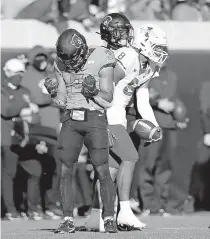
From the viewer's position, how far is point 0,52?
1006 centimetres

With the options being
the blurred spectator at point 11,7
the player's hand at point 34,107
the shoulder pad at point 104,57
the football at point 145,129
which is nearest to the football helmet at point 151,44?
the football at point 145,129

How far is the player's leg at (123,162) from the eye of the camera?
7645 millimetres

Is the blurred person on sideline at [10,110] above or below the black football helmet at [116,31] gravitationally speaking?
below

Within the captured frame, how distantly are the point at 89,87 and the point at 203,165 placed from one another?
3.56m

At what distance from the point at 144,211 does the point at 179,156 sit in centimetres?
66

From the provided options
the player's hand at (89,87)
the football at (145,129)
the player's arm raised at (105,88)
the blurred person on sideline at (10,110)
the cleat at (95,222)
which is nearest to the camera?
the player's hand at (89,87)

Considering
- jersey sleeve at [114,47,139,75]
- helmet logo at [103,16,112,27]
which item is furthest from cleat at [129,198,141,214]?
helmet logo at [103,16,112,27]

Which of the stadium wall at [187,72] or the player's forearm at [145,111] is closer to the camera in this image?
the player's forearm at [145,111]

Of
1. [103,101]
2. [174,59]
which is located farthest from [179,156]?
[103,101]

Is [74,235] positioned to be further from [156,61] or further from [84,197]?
[84,197]

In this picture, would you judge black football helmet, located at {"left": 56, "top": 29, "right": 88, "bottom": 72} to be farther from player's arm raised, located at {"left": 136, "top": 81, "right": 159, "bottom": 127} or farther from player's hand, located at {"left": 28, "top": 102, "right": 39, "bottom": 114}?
player's hand, located at {"left": 28, "top": 102, "right": 39, "bottom": 114}

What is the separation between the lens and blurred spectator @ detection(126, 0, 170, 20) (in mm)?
10148

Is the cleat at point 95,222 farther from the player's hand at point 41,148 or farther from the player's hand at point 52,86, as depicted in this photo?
the player's hand at point 41,148

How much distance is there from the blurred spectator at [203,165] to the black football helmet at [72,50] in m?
3.22
